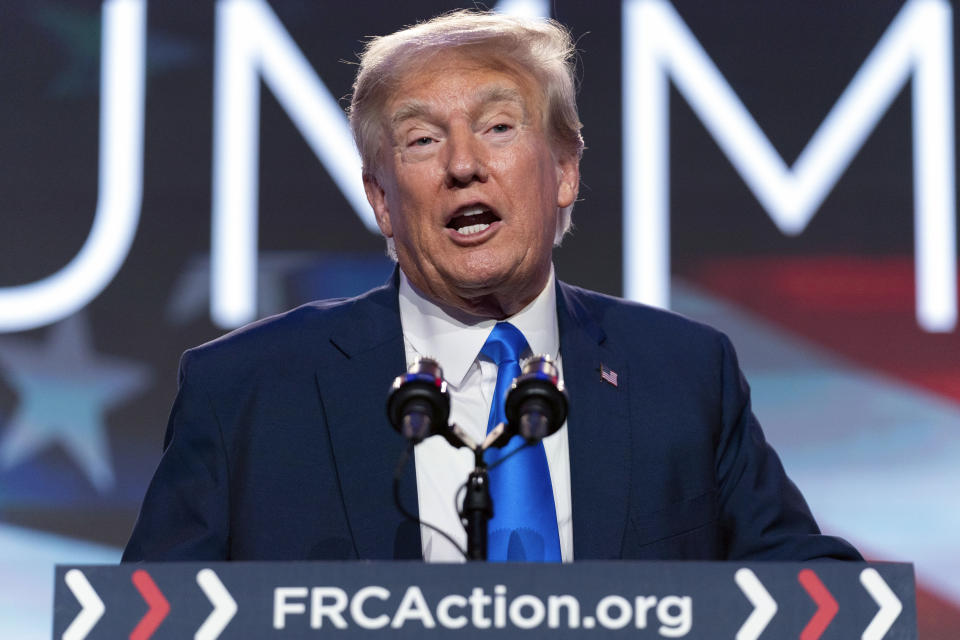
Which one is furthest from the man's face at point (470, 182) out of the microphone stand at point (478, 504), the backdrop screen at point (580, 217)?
the backdrop screen at point (580, 217)

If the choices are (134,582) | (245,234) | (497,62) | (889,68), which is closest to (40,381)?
(245,234)

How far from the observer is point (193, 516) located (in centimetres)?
183

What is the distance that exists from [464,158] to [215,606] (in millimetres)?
918

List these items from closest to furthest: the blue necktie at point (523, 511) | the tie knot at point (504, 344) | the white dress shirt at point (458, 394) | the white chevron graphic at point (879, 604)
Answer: the white chevron graphic at point (879, 604)
the blue necktie at point (523, 511)
the white dress shirt at point (458, 394)
the tie knot at point (504, 344)

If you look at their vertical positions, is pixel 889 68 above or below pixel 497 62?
above

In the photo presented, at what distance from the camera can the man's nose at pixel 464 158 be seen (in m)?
1.91

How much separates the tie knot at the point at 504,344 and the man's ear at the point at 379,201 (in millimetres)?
296

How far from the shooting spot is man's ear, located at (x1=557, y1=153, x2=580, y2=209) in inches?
84.7

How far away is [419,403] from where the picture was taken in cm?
132

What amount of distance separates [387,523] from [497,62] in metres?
0.76

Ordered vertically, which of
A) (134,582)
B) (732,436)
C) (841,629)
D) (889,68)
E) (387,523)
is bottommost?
(841,629)

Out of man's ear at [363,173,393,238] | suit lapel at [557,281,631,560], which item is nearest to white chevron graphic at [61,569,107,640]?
suit lapel at [557,281,631,560]

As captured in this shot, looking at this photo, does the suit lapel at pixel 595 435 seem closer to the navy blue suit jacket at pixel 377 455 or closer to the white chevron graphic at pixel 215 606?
the navy blue suit jacket at pixel 377 455

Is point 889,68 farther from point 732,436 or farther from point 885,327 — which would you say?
point 732,436
